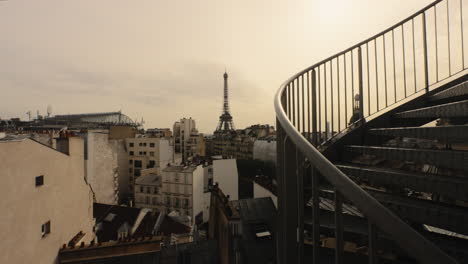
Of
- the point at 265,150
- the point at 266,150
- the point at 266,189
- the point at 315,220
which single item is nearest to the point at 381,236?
the point at 315,220

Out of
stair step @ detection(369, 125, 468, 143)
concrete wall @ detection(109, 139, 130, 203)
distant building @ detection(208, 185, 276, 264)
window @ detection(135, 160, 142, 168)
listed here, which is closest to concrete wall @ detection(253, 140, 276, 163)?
window @ detection(135, 160, 142, 168)

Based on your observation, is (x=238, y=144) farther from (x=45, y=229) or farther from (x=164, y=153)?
(x=45, y=229)

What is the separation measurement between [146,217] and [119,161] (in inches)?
597

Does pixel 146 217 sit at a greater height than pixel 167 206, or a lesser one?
greater

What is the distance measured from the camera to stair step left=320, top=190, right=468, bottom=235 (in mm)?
1347

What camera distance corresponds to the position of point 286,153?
139 centimetres

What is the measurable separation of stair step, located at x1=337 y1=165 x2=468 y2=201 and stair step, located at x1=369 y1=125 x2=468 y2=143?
1.16ft

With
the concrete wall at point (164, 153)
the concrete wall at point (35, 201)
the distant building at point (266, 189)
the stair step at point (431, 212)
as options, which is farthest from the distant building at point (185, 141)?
the stair step at point (431, 212)

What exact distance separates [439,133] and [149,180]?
20453mm

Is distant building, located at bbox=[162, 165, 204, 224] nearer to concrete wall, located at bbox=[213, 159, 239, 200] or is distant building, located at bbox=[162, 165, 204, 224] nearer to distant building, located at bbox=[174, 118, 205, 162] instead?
concrete wall, located at bbox=[213, 159, 239, 200]

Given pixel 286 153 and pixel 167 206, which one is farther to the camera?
pixel 167 206

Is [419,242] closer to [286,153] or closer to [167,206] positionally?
[286,153]

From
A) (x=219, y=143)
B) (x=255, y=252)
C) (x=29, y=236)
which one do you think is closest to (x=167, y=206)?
(x=29, y=236)

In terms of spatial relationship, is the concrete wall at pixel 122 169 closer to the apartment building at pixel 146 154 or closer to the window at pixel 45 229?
the apartment building at pixel 146 154
